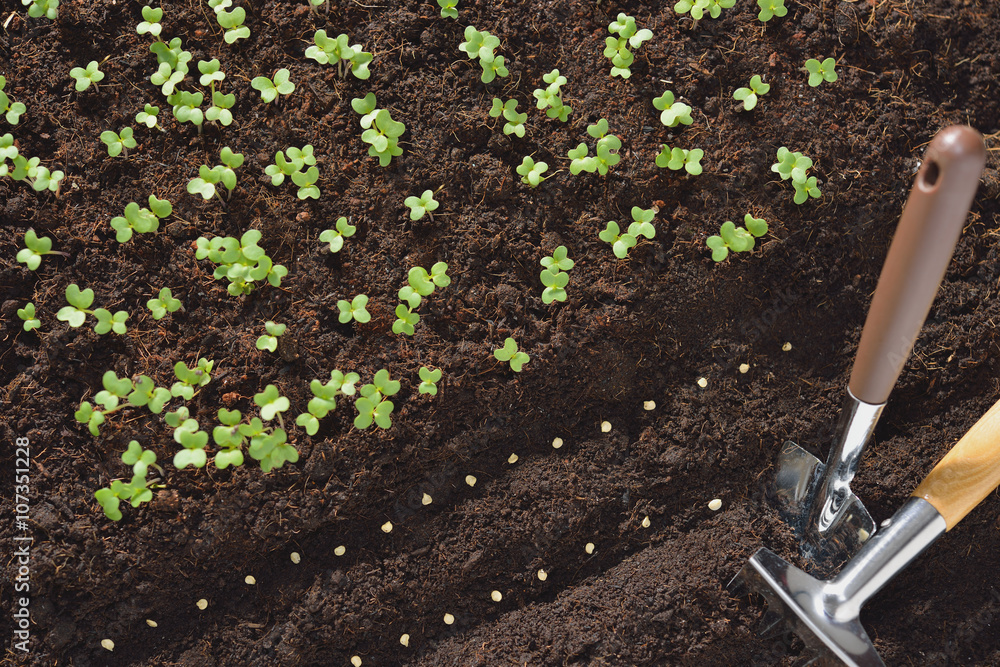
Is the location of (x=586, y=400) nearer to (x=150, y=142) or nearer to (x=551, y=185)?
(x=551, y=185)

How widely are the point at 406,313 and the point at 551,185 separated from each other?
0.41 metres

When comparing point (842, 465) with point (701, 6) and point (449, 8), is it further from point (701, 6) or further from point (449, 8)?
point (449, 8)

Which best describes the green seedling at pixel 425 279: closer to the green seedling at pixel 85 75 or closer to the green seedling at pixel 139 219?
the green seedling at pixel 139 219

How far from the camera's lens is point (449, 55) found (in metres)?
1.47

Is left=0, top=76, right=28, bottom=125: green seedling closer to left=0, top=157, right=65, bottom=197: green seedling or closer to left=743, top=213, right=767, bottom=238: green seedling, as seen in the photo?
left=0, top=157, right=65, bottom=197: green seedling

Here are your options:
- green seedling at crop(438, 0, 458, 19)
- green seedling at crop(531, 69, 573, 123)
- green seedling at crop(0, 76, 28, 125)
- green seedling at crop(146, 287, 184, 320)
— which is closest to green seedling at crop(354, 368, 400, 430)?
green seedling at crop(146, 287, 184, 320)

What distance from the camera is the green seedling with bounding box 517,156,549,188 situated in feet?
4.64

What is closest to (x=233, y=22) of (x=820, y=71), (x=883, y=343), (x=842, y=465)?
(x=820, y=71)

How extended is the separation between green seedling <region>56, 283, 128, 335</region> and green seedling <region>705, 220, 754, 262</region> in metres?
1.20

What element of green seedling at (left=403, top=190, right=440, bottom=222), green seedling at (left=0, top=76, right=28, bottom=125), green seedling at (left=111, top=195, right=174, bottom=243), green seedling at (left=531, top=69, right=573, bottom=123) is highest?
green seedling at (left=531, top=69, right=573, bottom=123)

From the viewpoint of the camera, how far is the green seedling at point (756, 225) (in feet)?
4.56

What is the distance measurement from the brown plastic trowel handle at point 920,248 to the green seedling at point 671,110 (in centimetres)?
58

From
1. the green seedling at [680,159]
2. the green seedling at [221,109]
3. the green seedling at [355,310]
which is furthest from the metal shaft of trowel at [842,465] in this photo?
the green seedling at [221,109]

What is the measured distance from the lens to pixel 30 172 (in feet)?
4.60
